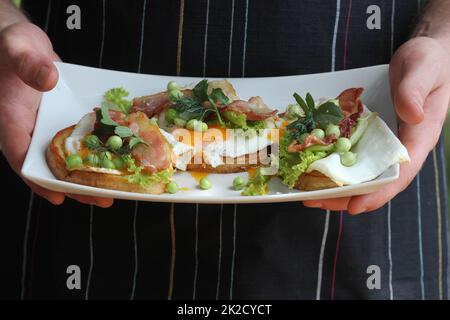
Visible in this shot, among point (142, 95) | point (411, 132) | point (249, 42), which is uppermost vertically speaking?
point (249, 42)

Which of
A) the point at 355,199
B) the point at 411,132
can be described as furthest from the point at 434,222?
the point at 355,199

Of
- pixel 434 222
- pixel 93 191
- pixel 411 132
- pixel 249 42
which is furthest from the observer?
pixel 434 222

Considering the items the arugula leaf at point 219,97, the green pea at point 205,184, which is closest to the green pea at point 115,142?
the green pea at point 205,184

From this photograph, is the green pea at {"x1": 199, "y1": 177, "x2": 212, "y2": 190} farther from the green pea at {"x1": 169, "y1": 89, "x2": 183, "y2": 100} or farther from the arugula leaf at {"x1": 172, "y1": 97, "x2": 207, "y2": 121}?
the green pea at {"x1": 169, "y1": 89, "x2": 183, "y2": 100}

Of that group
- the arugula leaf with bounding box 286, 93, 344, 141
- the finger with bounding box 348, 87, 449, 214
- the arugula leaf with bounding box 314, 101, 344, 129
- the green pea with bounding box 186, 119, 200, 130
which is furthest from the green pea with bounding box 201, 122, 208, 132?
the finger with bounding box 348, 87, 449, 214

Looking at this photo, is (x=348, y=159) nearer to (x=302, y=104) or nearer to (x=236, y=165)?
(x=302, y=104)

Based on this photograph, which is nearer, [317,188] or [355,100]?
[317,188]

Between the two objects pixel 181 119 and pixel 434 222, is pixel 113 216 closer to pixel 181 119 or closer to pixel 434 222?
pixel 181 119
